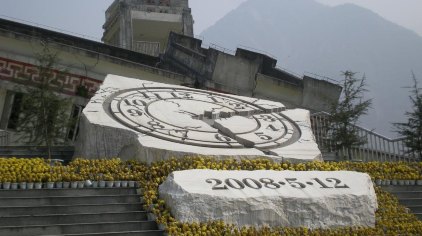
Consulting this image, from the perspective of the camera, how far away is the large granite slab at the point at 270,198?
6797mm

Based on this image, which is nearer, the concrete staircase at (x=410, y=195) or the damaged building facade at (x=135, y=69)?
the concrete staircase at (x=410, y=195)

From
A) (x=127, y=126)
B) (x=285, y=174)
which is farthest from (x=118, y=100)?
(x=285, y=174)

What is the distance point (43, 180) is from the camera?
7.21 meters

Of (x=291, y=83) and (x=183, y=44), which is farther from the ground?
(x=183, y=44)

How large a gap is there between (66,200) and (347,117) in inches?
435

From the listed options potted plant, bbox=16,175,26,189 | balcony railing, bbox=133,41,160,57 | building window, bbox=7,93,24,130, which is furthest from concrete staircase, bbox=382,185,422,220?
balcony railing, bbox=133,41,160,57

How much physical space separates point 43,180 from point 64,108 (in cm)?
609

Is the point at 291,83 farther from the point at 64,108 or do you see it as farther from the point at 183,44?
the point at 64,108

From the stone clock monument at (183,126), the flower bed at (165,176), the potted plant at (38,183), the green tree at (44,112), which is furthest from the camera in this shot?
the green tree at (44,112)

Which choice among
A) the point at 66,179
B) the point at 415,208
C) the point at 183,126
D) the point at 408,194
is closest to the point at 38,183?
the point at 66,179

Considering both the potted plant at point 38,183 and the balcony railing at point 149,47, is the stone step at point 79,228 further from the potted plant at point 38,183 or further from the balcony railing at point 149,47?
the balcony railing at point 149,47

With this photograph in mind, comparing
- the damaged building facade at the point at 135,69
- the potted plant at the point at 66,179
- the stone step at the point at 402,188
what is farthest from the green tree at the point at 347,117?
the potted plant at the point at 66,179

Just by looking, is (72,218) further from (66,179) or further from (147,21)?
(147,21)

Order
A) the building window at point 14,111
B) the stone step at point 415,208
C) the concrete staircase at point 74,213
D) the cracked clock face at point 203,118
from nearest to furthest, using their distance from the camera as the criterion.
Answer: 1. the concrete staircase at point 74,213
2. the stone step at point 415,208
3. the cracked clock face at point 203,118
4. the building window at point 14,111
